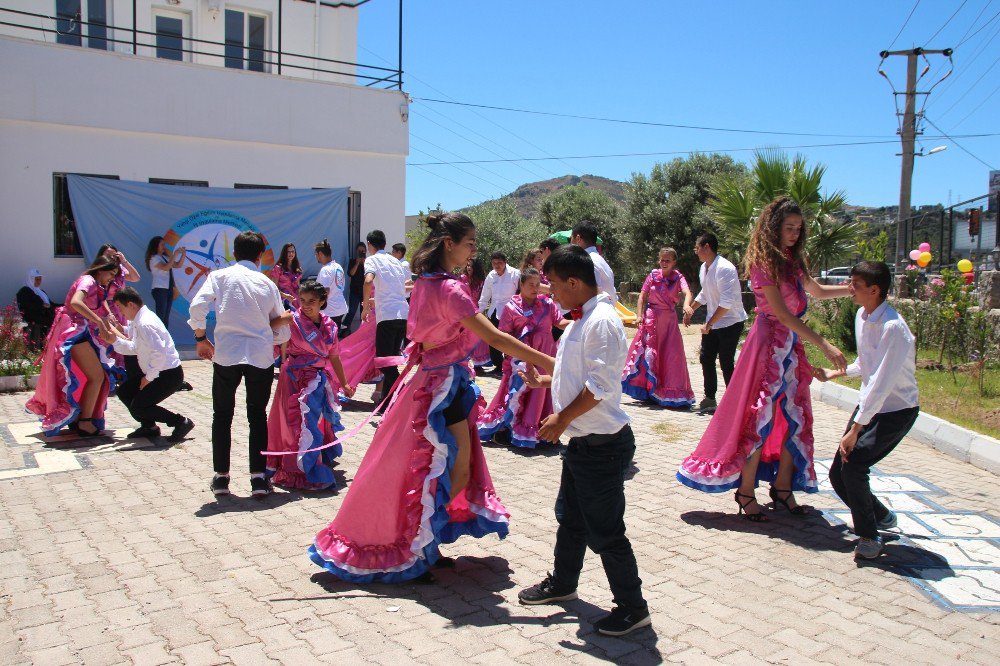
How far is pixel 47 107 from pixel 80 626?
11.8 m

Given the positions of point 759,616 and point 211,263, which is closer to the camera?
point 759,616

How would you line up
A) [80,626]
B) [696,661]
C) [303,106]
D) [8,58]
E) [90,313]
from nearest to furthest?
[696,661], [80,626], [90,313], [8,58], [303,106]

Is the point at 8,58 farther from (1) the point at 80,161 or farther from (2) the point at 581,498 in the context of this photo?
(2) the point at 581,498

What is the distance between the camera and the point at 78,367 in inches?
291

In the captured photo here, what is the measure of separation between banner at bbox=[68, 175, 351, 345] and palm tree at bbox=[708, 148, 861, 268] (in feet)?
24.4

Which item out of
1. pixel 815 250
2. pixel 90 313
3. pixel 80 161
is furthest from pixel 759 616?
pixel 80 161

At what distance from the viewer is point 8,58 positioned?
12789 millimetres

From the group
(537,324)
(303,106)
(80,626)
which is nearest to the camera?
(80,626)

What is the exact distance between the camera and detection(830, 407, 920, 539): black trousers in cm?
457

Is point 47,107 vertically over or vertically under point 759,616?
over

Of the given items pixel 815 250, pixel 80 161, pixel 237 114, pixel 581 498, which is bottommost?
pixel 581 498

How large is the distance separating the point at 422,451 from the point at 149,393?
415 centimetres

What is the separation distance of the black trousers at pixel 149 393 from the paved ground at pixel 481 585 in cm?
102

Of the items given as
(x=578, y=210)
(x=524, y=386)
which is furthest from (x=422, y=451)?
(x=578, y=210)
